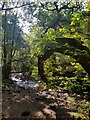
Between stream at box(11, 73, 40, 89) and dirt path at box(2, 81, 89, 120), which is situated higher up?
dirt path at box(2, 81, 89, 120)

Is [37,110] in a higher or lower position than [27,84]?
higher

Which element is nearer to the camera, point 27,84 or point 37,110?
point 37,110

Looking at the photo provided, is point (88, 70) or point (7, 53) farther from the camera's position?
point (7, 53)

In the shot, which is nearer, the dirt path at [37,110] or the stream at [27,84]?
the dirt path at [37,110]

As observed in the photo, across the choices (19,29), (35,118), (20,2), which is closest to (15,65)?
(19,29)

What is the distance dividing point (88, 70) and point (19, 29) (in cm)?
2651

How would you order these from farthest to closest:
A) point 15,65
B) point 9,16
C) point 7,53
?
1. point 15,65
2. point 9,16
3. point 7,53

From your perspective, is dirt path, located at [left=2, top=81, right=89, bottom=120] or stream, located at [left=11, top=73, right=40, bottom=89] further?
stream, located at [left=11, top=73, right=40, bottom=89]

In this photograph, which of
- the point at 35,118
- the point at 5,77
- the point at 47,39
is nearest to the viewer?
the point at 47,39

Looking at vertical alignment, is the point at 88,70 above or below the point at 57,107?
above

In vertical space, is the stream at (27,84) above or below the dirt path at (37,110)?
below

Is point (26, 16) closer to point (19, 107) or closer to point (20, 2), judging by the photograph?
point (20, 2)

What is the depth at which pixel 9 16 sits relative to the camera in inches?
1144

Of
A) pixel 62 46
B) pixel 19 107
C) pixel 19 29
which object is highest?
pixel 19 29
